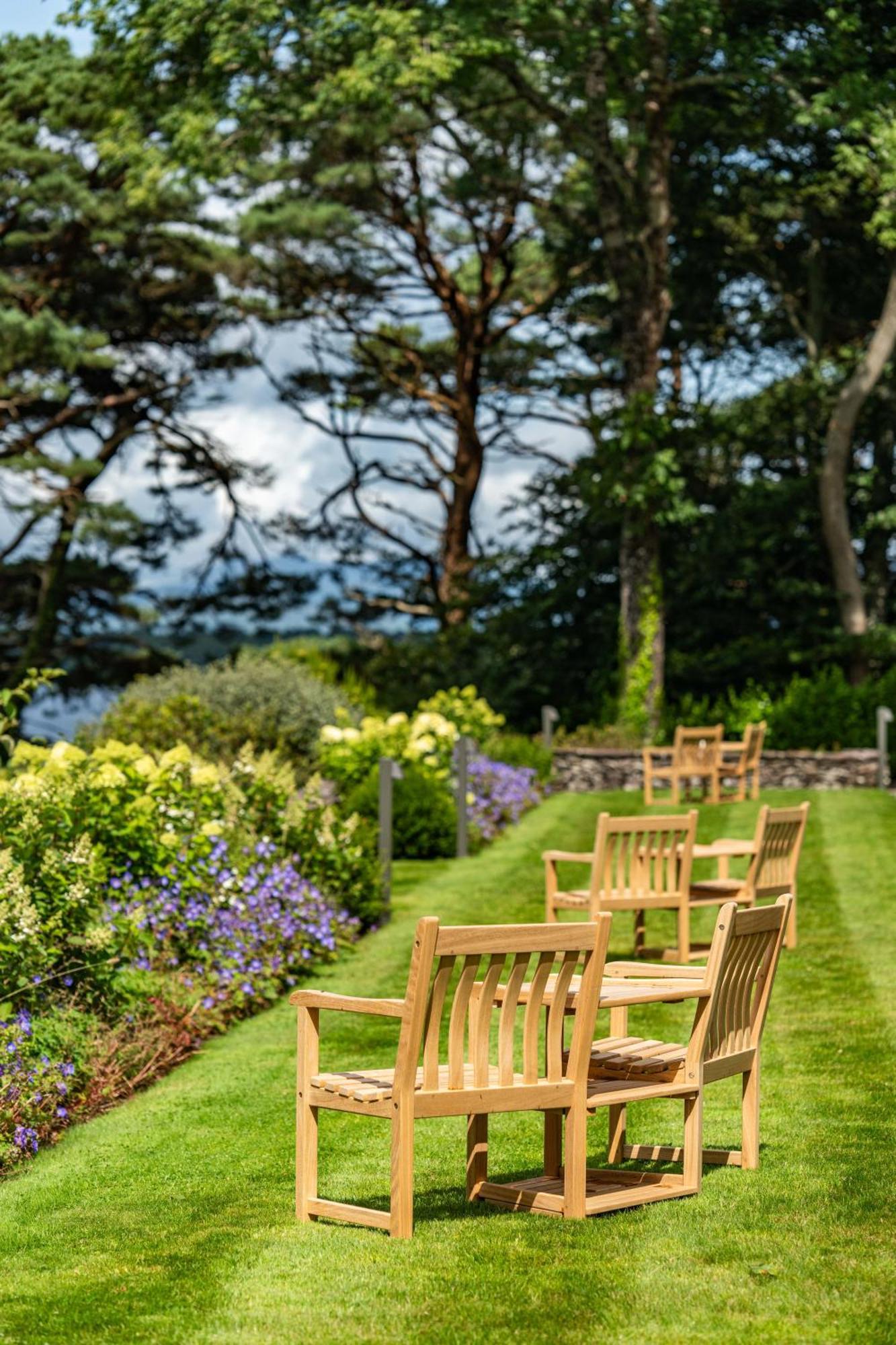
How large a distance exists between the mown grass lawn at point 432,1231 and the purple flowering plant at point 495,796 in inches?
299

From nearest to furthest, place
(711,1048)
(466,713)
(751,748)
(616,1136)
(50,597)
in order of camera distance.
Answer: (711,1048)
(616,1136)
(751,748)
(466,713)
(50,597)

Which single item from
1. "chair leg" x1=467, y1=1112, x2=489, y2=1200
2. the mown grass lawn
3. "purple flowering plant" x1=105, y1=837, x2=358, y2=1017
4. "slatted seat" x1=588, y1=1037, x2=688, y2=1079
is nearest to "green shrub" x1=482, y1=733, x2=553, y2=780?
"purple flowering plant" x1=105, y1=837, x2=358, y2=1017

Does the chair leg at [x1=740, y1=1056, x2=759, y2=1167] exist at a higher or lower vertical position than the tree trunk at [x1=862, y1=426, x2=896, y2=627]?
lower

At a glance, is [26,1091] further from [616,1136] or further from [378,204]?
[378,204]

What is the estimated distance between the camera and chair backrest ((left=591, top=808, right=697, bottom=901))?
894 cm

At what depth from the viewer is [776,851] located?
9.72 m

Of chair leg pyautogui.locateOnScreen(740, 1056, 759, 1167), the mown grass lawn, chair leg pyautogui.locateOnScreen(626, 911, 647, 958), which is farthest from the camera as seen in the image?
chair leg pyautogui.locateOnScreen(626, 911, 647, 958)

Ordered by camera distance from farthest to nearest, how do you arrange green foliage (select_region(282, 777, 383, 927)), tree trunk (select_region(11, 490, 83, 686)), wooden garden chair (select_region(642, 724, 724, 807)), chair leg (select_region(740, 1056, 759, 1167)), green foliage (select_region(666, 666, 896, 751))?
tree trunk (select_region(11, 490, 83, 686)) → green foliage (select_region(666, 666, 896, 751)) → wooden garden chair (select_region(642, 724, 724, 807)) → green foliage (select_region(282, 777, 383, 927)) → chair leg (select_region(740, 1056, 759, 1167))

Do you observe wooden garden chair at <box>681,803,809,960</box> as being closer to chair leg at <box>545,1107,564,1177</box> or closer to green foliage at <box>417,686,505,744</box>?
chair leg at <box>545,1107,564,1177</box>

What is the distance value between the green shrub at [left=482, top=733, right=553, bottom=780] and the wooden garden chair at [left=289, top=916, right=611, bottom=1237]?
14.0 meters

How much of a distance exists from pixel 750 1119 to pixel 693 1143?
16.1 inches

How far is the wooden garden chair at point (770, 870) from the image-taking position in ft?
30.6

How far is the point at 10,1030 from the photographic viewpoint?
615 cm

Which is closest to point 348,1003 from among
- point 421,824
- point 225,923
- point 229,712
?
point 225,923
